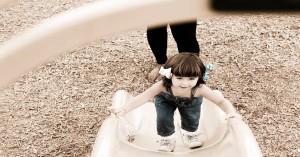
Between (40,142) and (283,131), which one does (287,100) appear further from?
(40,142)

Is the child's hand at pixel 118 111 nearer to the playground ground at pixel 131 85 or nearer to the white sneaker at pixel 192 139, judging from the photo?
the white sneaker at pixel 192 139

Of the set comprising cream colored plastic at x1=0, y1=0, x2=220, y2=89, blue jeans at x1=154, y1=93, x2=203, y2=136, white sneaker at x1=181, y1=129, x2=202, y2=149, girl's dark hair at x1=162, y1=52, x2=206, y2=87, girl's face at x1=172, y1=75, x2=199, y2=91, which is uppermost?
cream colored plastic at x1=0, y1=0, x2=220, y2=89

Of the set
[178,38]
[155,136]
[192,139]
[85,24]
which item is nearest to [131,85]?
[178,38]

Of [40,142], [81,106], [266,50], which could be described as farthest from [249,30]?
[40,142]

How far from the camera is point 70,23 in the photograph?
655 mm

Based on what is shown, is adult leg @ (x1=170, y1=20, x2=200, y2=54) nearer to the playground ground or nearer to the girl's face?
the playground ground

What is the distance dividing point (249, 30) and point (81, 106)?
155 centimetres

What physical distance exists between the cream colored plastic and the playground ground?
234cm

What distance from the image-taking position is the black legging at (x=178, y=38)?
9.57 ft

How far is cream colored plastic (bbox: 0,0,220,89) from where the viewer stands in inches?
25.5

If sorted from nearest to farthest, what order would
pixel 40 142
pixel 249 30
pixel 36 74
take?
pixel 40 142 < pixel 36 74 < pixel 249 30

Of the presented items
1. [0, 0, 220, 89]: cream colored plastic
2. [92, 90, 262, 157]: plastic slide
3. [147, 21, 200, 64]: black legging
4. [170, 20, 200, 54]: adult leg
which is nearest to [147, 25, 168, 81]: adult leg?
[147, 21, 200, 64]: black legging

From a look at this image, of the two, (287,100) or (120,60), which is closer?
(287,100)

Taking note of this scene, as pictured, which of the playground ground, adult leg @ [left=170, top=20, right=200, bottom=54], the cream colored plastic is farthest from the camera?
the playground ground
